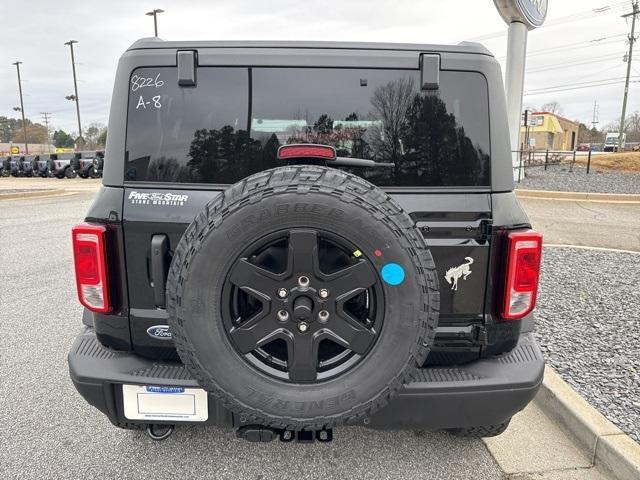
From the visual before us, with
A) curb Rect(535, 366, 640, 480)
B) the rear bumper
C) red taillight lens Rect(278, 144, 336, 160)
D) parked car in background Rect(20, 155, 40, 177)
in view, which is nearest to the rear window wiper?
red taillight lens Rect(278, 144, 336, 160)

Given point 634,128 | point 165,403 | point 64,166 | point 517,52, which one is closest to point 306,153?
point 165,403

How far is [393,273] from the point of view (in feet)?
5.82

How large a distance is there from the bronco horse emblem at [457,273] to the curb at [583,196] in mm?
12753

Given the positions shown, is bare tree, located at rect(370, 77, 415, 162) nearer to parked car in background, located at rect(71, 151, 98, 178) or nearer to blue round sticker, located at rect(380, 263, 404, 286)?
blue round sticker, located at rect(380, 263, 404, 286)

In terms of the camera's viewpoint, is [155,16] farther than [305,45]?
Yes

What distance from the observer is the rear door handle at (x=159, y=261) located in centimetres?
204

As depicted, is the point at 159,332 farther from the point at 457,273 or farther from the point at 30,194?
the point at 30,194

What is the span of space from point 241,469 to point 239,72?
2000mm

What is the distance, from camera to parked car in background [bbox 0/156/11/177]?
3422 cm

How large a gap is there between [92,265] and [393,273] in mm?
1341

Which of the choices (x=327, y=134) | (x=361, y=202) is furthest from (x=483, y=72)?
(x=361, y=202)

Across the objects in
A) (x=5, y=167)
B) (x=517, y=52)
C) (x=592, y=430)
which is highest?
(x=517, y=52)

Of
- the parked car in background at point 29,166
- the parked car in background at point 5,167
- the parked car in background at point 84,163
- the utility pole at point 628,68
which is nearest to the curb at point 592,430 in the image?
the parked car in background at point 84,163

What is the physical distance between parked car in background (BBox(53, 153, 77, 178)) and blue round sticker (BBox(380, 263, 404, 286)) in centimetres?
3189
